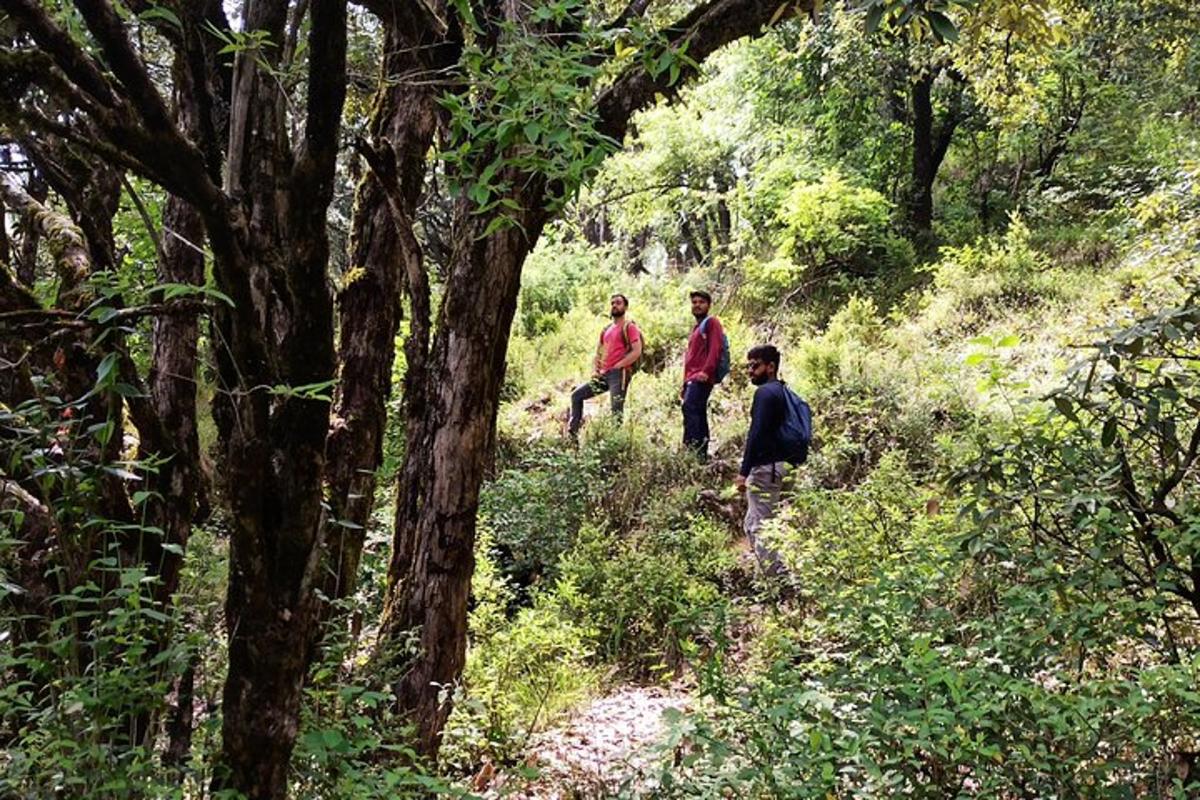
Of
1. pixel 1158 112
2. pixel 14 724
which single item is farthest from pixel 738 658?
pixel 1158 112

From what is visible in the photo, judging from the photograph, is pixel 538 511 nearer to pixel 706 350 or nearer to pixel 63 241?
pixel 706 350

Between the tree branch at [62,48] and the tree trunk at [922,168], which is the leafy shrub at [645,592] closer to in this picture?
the tree branch at [62,48]

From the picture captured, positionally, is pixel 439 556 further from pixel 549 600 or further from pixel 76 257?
pixel 549 600

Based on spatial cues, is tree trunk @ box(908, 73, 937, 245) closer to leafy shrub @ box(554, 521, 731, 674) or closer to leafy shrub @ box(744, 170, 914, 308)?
leafy shrub @ box(744, 170, 914, 308)

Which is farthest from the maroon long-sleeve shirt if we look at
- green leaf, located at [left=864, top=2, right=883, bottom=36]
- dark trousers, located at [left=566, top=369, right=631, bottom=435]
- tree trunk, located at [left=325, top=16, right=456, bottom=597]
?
green leaf, located at [left=864, top=2, right=883, bottom=36]

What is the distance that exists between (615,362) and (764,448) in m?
3.90

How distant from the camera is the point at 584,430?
1029 cm

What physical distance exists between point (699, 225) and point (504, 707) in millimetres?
15021

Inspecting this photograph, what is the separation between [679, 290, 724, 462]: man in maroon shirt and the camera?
343 inches

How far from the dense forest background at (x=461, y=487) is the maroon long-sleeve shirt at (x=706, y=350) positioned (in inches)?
38.7

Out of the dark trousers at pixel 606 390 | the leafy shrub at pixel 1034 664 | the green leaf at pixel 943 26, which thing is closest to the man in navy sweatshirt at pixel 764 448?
the leafy shrub at pixel 1034 664

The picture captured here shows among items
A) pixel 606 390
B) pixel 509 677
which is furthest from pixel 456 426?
pixel 606 390

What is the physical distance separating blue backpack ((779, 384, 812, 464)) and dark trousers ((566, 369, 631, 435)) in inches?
147

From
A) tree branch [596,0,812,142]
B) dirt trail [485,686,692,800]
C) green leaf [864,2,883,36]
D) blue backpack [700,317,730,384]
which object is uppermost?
tree branch [596,0,812,142]
